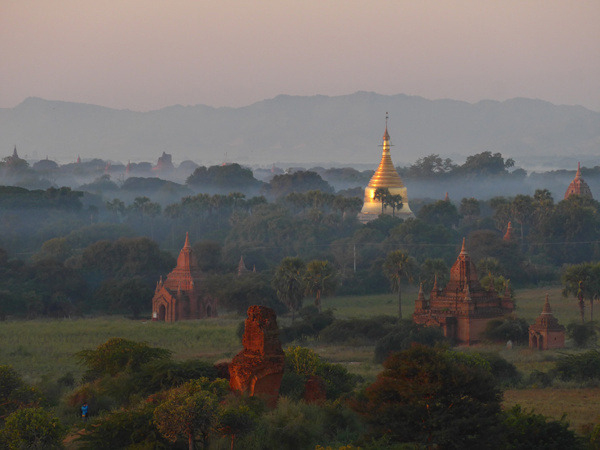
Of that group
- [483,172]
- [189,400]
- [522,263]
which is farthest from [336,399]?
[483,172]

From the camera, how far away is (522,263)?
83.6m

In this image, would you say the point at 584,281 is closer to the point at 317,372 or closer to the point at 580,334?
the point at 580,334

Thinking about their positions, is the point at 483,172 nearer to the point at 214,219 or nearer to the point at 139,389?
the point at 214,219

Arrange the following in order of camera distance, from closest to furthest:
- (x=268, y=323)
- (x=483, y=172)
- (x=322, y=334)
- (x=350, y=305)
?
(x=268, y=323)
(x=322, y=334)
(x=350, y=305)
(x=483, y=172)

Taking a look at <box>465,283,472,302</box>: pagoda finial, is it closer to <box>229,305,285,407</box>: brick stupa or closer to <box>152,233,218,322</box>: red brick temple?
<box>152,233,218,322</box>: red brick temple

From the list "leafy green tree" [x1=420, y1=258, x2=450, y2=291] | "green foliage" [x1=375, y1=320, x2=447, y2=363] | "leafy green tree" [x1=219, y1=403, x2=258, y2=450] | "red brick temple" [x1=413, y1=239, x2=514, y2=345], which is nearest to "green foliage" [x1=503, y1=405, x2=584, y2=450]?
"leafy green tree" [x1=219, y1=403, x2=258, y2=450]

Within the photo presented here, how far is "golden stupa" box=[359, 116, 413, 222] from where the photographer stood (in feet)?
352

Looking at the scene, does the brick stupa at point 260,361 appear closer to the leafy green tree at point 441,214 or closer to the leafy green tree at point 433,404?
the leafy green tree at point 433,404

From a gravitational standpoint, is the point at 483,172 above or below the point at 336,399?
above

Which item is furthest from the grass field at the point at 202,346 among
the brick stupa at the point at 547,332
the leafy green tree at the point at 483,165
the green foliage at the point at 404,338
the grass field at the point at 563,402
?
the leafy green tree at the point at 483,165

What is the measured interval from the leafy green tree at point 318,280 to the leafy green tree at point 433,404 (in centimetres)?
3321

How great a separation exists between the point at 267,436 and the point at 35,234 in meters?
82.1

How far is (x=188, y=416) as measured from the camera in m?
25.6

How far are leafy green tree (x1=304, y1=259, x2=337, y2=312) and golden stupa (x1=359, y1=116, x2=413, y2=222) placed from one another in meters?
45.7
